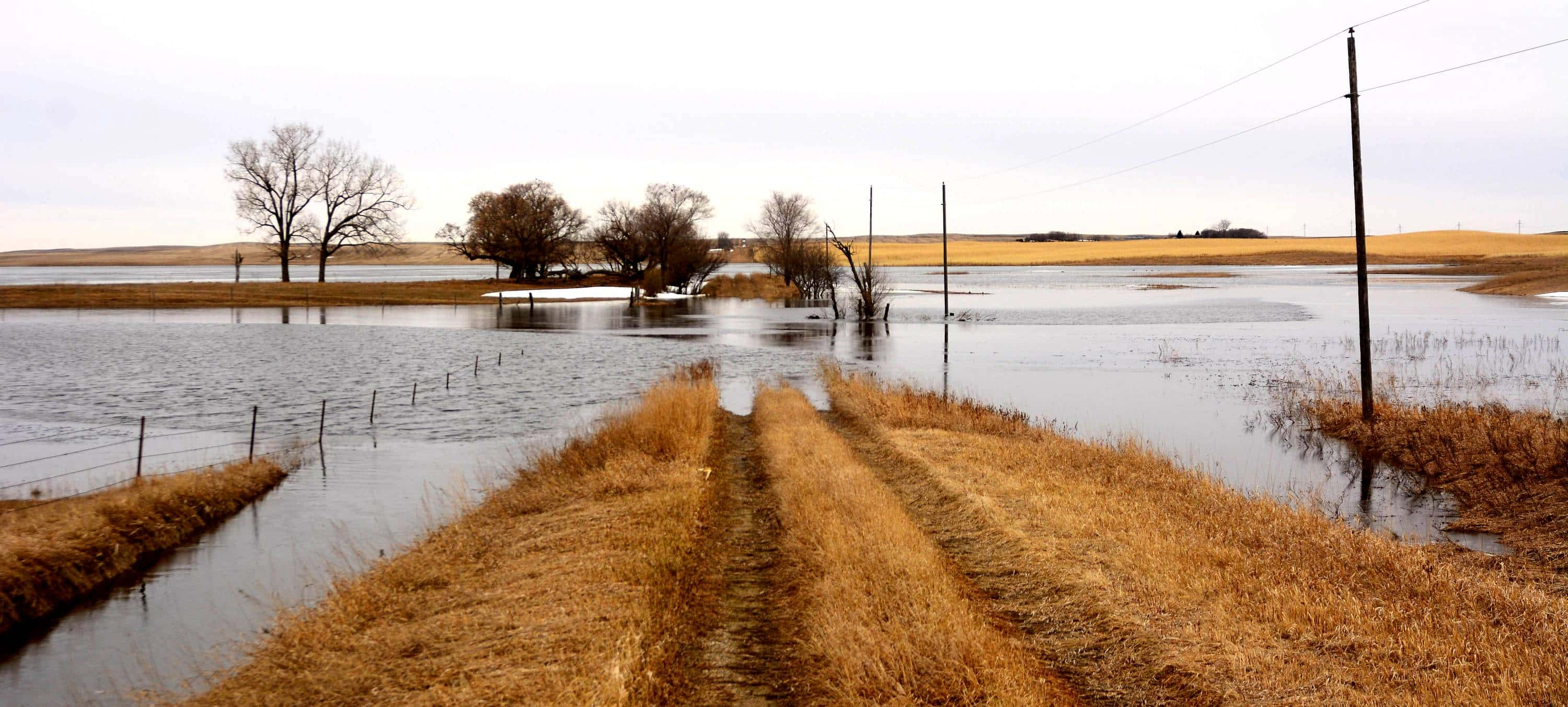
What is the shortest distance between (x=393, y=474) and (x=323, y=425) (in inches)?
198

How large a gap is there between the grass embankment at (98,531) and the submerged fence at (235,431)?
61cm

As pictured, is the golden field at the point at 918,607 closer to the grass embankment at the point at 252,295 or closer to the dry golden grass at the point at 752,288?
the grass embankment at the point at 252,295

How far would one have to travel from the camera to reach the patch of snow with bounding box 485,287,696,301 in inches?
3260

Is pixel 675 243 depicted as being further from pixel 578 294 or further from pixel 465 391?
pixel 465 391

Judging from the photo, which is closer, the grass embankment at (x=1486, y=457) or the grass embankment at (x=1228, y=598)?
the grass embankment at (x=1228, y=598)

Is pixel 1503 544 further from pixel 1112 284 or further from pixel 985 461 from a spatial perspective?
pixel 1112 284

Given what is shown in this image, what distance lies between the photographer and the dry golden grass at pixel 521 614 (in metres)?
7.37

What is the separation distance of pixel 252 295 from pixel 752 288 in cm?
4202

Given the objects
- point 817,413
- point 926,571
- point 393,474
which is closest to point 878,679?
point 926,571

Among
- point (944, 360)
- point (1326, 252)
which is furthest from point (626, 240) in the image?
point (1326, 252)

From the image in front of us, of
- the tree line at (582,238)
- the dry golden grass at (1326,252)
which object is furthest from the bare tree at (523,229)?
the dry golden grass at (1326,252)

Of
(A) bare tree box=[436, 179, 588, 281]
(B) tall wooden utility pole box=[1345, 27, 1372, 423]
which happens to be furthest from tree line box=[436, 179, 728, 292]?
(B) tall wooden utility pole box=[1345, 27, 1372, 423]

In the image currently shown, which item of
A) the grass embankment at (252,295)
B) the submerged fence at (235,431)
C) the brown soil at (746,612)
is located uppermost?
the grass embankment at (252,295)

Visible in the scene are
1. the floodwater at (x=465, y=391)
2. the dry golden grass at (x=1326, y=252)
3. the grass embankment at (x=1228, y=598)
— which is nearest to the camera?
the grass embankment at (x=1228, y=598)
